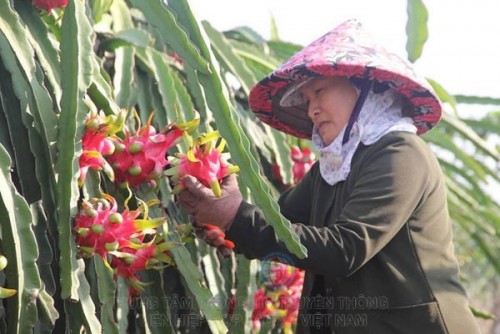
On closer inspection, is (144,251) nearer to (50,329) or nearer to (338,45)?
(50,329)

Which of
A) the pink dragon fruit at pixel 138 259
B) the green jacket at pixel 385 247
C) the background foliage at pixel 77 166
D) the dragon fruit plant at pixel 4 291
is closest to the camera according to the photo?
the dragon fruit plant at pixel 4 291

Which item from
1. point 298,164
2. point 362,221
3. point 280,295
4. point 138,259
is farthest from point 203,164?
point 298,164

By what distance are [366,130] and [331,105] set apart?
0.12 m

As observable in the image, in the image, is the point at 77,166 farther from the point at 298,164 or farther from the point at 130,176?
the point at 298,164

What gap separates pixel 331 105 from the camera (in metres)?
2.14

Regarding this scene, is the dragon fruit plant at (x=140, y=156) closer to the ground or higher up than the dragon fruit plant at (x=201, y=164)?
higher up

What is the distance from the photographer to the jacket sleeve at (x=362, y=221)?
1.83 meters

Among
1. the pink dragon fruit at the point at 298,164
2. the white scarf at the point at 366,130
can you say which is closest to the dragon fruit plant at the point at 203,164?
the white scarf at the point at 366,130

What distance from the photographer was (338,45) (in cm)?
216

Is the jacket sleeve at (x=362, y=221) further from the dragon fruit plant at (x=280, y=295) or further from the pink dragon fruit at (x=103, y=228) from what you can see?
the dragon fruit plant at (x=280, y=295)

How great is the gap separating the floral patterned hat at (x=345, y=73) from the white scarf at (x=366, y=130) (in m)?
0.05

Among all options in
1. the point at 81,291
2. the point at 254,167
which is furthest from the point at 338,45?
the point at 81,291

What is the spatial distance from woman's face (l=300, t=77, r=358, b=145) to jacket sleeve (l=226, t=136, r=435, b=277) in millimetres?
173

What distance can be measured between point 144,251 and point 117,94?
2.52 ft
